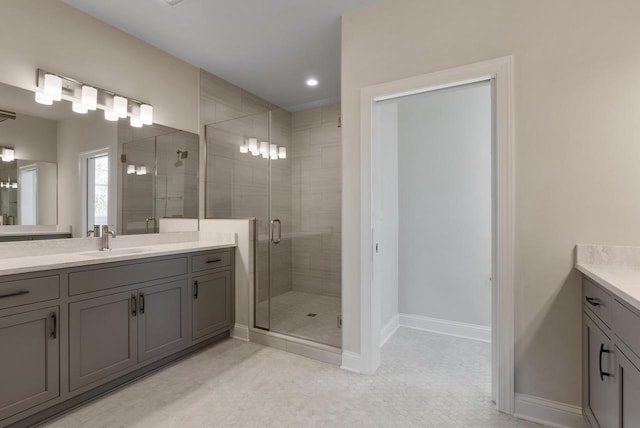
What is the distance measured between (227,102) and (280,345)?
8.87 feet

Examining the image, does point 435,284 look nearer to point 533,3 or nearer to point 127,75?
point 533,3

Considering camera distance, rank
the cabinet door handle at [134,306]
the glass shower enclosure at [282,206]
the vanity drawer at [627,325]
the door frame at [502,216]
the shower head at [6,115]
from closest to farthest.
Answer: the vanity drawer at [627,325]
the door frame at [502,216]
the shower head at [6,115]
the cabinet door handle at [134,306]
the glass shower enclosure at [282,206]

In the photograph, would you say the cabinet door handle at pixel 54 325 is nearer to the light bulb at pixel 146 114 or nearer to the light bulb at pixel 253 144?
the light bulb at pixel 146 114

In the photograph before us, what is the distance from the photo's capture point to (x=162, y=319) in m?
2.27

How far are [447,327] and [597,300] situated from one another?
5.71 ft

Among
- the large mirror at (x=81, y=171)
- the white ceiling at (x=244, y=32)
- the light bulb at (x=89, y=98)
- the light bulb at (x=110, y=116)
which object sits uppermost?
the white ceiling at (x=244, y=32)

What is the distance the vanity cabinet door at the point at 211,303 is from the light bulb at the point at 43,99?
5.43 feet

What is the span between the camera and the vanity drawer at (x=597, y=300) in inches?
51.0

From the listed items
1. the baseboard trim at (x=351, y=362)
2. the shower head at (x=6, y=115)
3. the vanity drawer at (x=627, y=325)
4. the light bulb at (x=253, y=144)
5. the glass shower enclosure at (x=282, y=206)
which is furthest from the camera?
the light bulb at (x=253, y=144)

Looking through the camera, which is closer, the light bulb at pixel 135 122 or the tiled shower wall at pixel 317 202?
the light bulb at pixel 135 122

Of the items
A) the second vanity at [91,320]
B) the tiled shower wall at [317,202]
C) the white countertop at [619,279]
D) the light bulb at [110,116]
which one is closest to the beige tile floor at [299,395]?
the second vanity at [91,320]

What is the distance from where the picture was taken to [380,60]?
2.20 metres

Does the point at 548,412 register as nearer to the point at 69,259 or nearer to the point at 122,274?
the point at 122,274

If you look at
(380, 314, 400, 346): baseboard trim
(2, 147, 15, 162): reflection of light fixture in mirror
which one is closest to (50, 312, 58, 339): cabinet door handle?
(2, 147, 15, 162): reflection of light fixture in mirror
